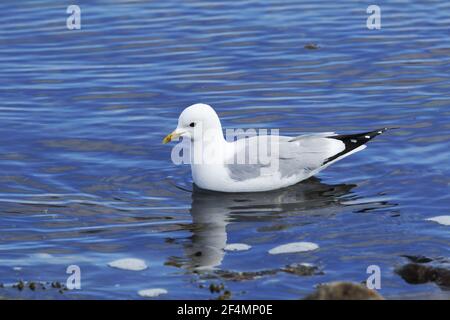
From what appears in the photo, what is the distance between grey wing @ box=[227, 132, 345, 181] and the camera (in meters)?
11.6

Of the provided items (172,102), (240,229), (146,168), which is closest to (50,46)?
(172,102)

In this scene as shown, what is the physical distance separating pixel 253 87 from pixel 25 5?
6.06m

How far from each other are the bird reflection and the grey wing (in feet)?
0.79

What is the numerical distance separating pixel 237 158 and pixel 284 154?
1.78ft

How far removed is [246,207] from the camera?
37.0ft

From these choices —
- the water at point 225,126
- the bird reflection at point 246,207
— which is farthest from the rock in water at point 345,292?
the bird reflection at point 246,207

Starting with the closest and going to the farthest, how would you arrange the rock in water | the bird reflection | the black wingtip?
the rock in water → the bird reflection → the black wingtip

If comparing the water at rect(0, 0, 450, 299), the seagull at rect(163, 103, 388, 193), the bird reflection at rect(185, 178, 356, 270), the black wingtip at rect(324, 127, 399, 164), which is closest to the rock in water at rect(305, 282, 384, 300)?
the water at rect(0, 0, 450, 299)

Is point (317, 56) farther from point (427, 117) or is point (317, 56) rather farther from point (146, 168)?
point (146, 168)

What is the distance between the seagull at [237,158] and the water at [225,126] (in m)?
0.17

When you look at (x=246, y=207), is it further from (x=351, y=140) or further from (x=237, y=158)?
(x=351, y=140)

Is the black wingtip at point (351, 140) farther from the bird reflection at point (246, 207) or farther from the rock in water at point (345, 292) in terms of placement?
the rock in water at point (345, 292)

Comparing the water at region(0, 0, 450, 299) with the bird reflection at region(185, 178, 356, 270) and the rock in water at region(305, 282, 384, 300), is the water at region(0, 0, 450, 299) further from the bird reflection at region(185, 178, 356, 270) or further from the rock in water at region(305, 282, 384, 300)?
the rock in water at region(305, 282, 384, 300)
